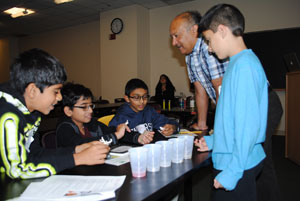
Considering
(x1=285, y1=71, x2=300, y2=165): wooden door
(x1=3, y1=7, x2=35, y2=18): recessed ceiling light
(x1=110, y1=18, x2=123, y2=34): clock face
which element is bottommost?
(x1=285, y1=71, x2=300, y2=165): wooden door

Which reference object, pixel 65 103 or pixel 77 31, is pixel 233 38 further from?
pixel 77 31

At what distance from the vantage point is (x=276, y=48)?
17.5ft

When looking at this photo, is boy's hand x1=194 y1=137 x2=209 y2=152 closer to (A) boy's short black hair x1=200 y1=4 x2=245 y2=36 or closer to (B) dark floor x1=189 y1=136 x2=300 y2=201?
(A) boy's short black hair x1=200 y1=4 x2=245 y2=36

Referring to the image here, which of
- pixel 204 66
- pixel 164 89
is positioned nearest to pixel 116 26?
pixel 164 89

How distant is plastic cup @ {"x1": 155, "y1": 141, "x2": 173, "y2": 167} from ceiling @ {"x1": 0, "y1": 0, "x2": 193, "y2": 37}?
6081mm

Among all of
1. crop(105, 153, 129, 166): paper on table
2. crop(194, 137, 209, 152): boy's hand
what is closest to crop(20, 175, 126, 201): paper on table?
crop(105, 153, 129, 166): paper on table

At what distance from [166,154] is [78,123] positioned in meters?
0.94

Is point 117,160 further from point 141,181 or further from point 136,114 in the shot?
point 136,114

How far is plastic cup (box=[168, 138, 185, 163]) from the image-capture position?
108 centimetres

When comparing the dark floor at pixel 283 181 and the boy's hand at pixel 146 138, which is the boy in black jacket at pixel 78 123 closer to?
the boy's hand at pixel 146 138

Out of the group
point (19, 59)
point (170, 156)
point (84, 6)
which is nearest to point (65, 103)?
point (19, 59)

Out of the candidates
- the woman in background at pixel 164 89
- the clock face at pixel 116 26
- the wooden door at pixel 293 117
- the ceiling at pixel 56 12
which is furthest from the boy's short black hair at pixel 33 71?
the clock face at pixel 116 26

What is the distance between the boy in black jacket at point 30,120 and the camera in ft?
3.15

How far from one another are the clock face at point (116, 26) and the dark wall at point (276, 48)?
3613mm
